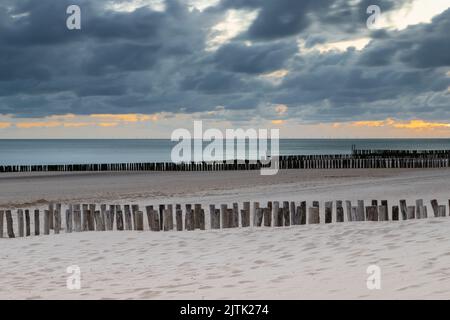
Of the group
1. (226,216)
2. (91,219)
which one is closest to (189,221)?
(226,216)

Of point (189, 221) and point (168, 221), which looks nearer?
point (189, 221)

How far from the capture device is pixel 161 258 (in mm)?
10859

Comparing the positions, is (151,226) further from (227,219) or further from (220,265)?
(220,265)

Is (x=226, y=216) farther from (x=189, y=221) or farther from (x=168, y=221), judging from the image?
(x=168, y=221)

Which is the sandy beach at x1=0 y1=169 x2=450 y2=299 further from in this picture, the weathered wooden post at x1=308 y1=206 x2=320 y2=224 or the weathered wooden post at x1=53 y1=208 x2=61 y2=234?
the weathered wooden post at x1=53 y1=208 x2=61 y2=234

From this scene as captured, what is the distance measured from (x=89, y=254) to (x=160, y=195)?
51.8 feet

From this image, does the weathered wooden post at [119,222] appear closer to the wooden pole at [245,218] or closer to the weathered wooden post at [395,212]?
the wooden pole at [245,218]

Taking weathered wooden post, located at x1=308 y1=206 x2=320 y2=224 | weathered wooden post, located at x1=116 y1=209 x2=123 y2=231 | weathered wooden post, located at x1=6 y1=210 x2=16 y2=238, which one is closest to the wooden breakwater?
weathered wooden post, located at x1=308 y1=206 x2=320 y2=224

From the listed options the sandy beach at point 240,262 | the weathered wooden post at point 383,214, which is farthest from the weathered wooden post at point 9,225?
the weathered wooden post at point 383,214

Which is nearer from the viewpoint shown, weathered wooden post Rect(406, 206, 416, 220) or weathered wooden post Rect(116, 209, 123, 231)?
weathered wooden post Rect(406, 206, 416, 220)

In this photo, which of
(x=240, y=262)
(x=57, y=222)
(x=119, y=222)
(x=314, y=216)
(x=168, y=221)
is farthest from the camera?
(x=57, y=222)

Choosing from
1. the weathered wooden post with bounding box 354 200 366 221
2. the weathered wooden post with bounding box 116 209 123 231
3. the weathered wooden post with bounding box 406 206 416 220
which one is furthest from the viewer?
the weathered wooden post with bounding box 116 209 123 231
